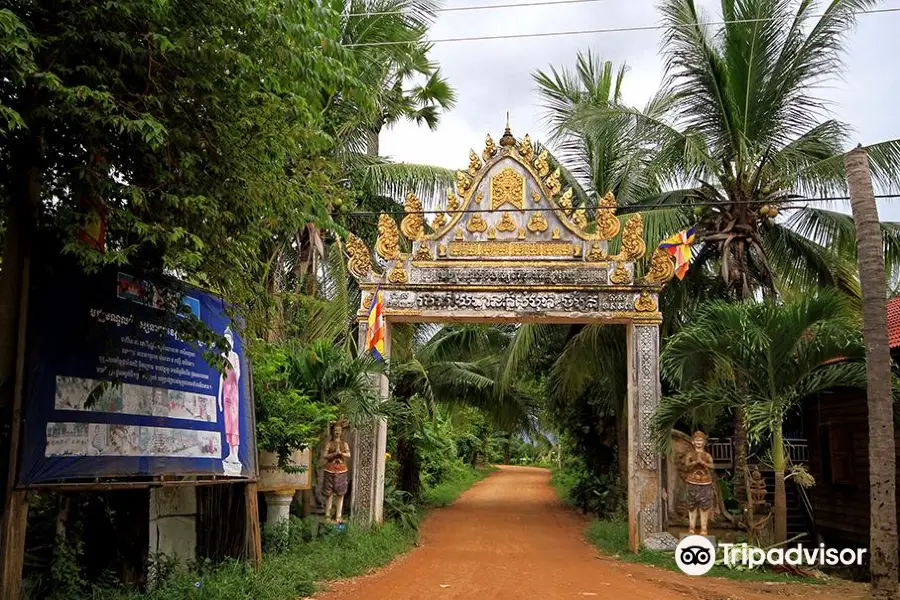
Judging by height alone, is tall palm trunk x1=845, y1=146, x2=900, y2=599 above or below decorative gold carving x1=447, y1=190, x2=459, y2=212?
below

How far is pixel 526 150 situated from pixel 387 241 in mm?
2738

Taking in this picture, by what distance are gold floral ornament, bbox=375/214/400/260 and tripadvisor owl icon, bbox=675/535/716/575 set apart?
20.0ft

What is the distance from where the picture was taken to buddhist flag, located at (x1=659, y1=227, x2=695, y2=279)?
467 inches

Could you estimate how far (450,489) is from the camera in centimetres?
2462

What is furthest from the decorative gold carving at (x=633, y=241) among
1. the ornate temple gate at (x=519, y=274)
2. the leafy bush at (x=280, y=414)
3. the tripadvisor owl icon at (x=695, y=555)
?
the leafy bush at (x=280, y=414)

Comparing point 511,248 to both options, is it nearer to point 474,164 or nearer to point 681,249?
point 474,164

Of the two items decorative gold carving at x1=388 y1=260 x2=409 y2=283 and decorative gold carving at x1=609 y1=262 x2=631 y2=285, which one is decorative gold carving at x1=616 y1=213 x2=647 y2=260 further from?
decorative gold carving at x1=388 y1=260 x2=409 y2=283

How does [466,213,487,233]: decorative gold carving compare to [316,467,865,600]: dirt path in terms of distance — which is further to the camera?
[466,213,487,233]: decorative gold carving

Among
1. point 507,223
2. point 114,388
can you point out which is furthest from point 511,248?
point 114,388

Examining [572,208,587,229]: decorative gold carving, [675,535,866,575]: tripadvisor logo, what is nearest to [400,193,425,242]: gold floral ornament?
[572,208,587,229]: decorative gold carving

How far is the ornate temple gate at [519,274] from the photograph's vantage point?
475 inches

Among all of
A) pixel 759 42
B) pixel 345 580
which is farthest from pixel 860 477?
pixel 345 580

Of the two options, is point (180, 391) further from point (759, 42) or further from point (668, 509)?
point (759, 42)

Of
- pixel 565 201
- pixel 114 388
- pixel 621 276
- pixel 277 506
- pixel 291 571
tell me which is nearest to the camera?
pixel 114 388
